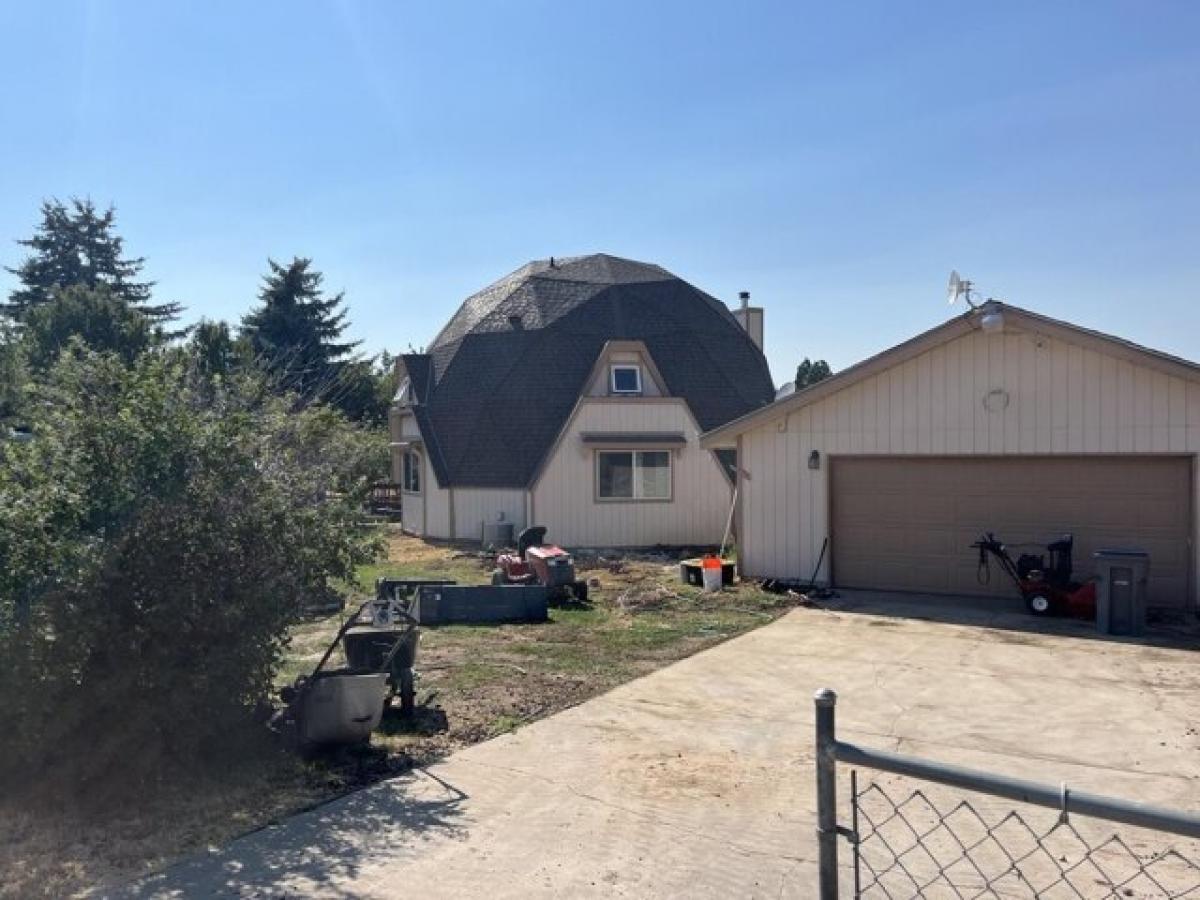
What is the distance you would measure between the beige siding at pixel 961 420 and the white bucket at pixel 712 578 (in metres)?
0.91

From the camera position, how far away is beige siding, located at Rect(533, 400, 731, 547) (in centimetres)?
2125

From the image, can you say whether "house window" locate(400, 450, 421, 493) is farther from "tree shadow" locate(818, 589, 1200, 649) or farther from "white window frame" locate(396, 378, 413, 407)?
"tree shadow" locate(818, 589, 1200, 649)

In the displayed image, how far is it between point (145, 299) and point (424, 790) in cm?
5659

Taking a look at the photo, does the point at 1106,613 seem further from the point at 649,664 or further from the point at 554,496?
the point at 554,496

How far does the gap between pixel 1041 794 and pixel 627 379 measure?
2018 centimetres

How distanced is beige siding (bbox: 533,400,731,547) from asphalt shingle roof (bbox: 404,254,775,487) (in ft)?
2.57

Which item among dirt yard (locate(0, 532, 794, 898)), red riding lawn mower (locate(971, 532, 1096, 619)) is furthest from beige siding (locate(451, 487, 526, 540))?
red riding lawn mower (locate(971, 532, 1096, 619))

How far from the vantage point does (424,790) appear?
6.02 meters

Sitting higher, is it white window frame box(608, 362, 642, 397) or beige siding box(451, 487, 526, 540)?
white window frame box(608, 362, 642, 397)

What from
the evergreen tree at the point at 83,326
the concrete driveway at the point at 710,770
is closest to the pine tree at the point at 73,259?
the evergreen tree at the point at 83,326

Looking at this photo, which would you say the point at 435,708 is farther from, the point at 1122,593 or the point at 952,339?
the point at 952,339

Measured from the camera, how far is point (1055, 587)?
490 inches

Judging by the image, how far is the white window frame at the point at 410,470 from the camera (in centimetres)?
2516

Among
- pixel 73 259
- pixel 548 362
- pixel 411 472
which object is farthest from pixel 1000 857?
pixel 73 259
